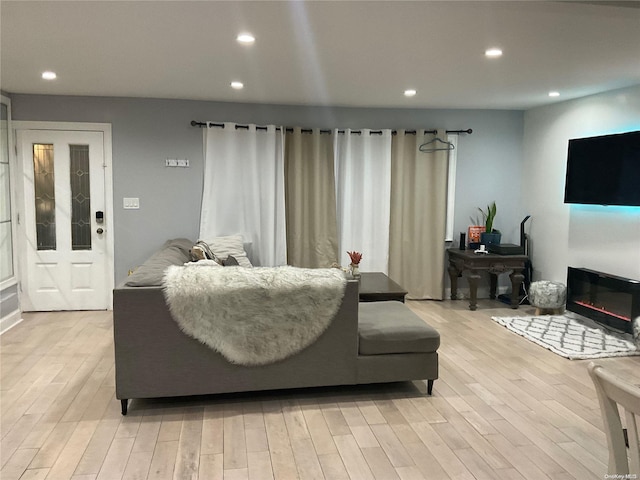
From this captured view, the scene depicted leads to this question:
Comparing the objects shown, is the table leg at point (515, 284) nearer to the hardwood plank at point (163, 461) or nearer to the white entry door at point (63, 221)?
the hardwood plank at point (163, 461)

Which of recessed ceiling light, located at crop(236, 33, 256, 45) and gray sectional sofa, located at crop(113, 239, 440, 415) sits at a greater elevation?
recessed ceiling light, located at crop(236, 33, 256, 45)

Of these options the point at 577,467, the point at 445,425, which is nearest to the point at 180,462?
the point at 445,425

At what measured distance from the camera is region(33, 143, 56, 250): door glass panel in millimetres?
5441

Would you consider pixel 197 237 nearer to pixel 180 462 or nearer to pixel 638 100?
pixel 180 462

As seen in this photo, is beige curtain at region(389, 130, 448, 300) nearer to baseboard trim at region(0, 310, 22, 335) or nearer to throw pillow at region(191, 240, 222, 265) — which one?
throw pillow at region(191, 240, 222, 265)

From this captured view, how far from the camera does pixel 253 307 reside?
10.1ft

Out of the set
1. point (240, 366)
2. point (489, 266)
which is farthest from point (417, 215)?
point (240, 366)

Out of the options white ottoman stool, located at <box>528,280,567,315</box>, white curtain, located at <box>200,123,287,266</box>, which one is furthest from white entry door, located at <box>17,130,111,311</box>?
white ottoman stool, located at <box>528,280,567,315</box>

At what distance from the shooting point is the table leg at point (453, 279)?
20.1ft

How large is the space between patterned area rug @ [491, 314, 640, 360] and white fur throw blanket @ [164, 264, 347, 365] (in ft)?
7.79

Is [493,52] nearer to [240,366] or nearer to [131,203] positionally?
[240,366]

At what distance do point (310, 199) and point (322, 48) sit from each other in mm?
2629

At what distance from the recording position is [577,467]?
2539 millimetres

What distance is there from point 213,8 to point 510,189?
4.77 metres
